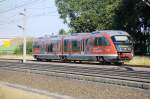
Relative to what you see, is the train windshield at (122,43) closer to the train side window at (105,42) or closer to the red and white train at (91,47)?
the red and white train at (91,47)

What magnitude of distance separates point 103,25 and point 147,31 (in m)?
7.01

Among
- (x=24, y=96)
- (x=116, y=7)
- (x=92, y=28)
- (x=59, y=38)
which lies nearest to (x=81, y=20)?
(x=92, y=28)

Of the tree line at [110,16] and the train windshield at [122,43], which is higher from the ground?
the tree line at [110,16]

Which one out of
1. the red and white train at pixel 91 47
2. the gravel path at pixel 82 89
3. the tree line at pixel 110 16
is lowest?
the gravel path at pixel 82 89

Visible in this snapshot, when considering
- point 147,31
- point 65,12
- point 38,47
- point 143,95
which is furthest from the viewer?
point 65,12

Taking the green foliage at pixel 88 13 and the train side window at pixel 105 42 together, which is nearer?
the train side window at pixel 105 42

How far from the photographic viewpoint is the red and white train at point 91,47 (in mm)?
32406

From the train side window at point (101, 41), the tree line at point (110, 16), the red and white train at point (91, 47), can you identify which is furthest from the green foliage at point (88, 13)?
the train side window at point (101, 41)

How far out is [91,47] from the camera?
35156mm

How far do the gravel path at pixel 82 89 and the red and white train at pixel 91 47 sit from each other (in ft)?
32.2

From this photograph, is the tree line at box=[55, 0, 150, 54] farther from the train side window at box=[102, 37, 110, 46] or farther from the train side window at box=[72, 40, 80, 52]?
the train side window at box=[102, 37, 110, 46]

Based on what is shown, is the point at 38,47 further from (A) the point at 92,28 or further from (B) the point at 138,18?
(A) the point at 92,28

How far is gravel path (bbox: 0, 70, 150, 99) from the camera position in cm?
1502

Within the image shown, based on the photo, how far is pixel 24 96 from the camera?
16.3 meters
